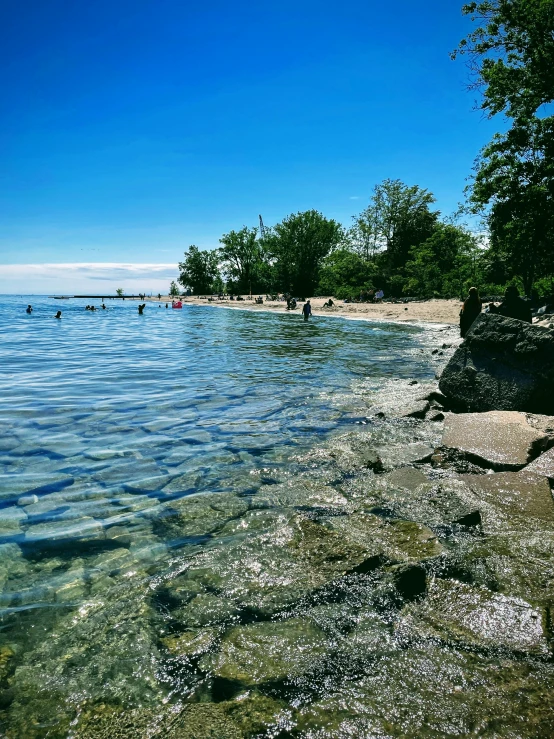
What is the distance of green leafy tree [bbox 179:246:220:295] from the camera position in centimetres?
13888

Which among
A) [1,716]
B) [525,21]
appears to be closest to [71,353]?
[1,716]

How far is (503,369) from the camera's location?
7.66 meters

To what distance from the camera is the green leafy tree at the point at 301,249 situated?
8219 centimetres

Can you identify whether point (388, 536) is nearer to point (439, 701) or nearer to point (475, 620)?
point (475, 620)

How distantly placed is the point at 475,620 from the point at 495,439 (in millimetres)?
3612

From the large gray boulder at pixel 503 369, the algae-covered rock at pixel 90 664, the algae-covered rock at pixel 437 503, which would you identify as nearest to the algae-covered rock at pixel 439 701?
the algae-covered rock at pixel 90 664

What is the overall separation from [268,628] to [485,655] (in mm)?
1398

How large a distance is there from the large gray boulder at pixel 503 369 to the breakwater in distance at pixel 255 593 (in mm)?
1582

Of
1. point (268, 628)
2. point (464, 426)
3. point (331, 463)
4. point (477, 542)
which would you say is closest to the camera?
point (268, 628)

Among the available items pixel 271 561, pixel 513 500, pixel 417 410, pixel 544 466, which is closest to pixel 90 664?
pixel 271 561

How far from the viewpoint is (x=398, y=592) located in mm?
3166

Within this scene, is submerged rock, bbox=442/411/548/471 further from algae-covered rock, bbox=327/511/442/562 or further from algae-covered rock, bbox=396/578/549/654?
algae-covered rock, bbox=396/578/549/654

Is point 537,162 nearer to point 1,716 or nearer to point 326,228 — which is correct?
point 1,716

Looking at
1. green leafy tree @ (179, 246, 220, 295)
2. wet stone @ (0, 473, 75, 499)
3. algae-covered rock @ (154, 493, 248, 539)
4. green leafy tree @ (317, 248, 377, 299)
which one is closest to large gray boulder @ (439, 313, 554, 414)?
algae-covered rock @ (154, 493, 248, 539)
